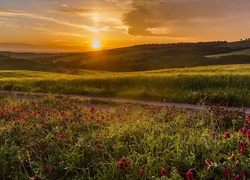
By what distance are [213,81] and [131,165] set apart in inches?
662

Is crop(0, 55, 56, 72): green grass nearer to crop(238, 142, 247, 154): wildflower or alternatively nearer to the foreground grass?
the foreground grass

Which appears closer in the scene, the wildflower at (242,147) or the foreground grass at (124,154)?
the foreground grass at (124,154)

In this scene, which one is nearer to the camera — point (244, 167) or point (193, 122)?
point (244, 167)

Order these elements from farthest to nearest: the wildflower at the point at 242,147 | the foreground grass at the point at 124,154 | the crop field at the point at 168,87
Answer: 1. the crop field at the point at 168,87
2. the wildflower at the point at 242,147
3. the foreground grass at the point at 124,154

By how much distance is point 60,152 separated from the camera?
21.6 ft

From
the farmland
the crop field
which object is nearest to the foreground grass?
the farmland

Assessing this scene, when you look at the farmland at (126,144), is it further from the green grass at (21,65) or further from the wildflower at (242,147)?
the green grass at (21,65)

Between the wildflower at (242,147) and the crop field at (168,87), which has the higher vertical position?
the wildflower at (242,147)

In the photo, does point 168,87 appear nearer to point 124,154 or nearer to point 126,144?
point 126,144

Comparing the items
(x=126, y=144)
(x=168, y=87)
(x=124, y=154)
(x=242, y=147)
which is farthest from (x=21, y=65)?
(x=242, y=147)

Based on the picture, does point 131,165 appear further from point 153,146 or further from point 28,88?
point 28,88

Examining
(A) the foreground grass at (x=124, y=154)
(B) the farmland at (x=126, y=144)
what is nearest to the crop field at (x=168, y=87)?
(B) the farmland at (x=126, y=144)

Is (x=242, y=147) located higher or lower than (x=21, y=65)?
lower

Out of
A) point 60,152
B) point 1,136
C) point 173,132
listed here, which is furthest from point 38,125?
point 173,132
